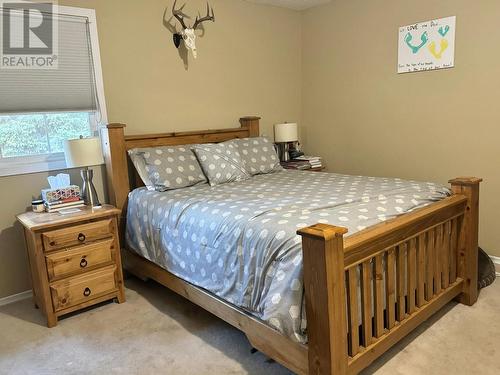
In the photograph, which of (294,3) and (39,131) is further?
(294,3)

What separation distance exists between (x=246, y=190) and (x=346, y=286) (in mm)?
1235

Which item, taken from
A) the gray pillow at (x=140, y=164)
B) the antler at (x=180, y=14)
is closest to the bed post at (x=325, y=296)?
the gray pillow at (x=140, y=164)

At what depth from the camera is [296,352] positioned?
5.80 ft

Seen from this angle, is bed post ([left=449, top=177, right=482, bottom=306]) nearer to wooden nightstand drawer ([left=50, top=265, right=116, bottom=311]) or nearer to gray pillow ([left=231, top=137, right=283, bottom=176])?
gray pillow ([left=231, top=137, right=283, bottom=176])

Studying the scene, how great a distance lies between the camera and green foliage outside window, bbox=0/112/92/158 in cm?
283

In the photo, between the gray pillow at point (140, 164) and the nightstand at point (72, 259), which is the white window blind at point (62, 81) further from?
the nightstand at point (72, 259)

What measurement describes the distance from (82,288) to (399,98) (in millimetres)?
2900

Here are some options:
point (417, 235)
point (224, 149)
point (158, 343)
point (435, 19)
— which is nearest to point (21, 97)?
point (224, 149)

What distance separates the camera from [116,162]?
10.1 feet

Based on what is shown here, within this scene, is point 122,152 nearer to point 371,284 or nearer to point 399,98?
point 371,284

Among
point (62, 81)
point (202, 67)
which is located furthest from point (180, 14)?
point (62, 81)

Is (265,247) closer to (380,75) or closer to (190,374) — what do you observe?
(190,374)

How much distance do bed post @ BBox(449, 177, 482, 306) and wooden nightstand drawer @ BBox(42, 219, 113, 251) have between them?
7.29 ft

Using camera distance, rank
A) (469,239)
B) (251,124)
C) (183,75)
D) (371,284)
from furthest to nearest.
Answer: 1. (251,124)
2. (183,75)
3. (469,239)
4. (371,284)
